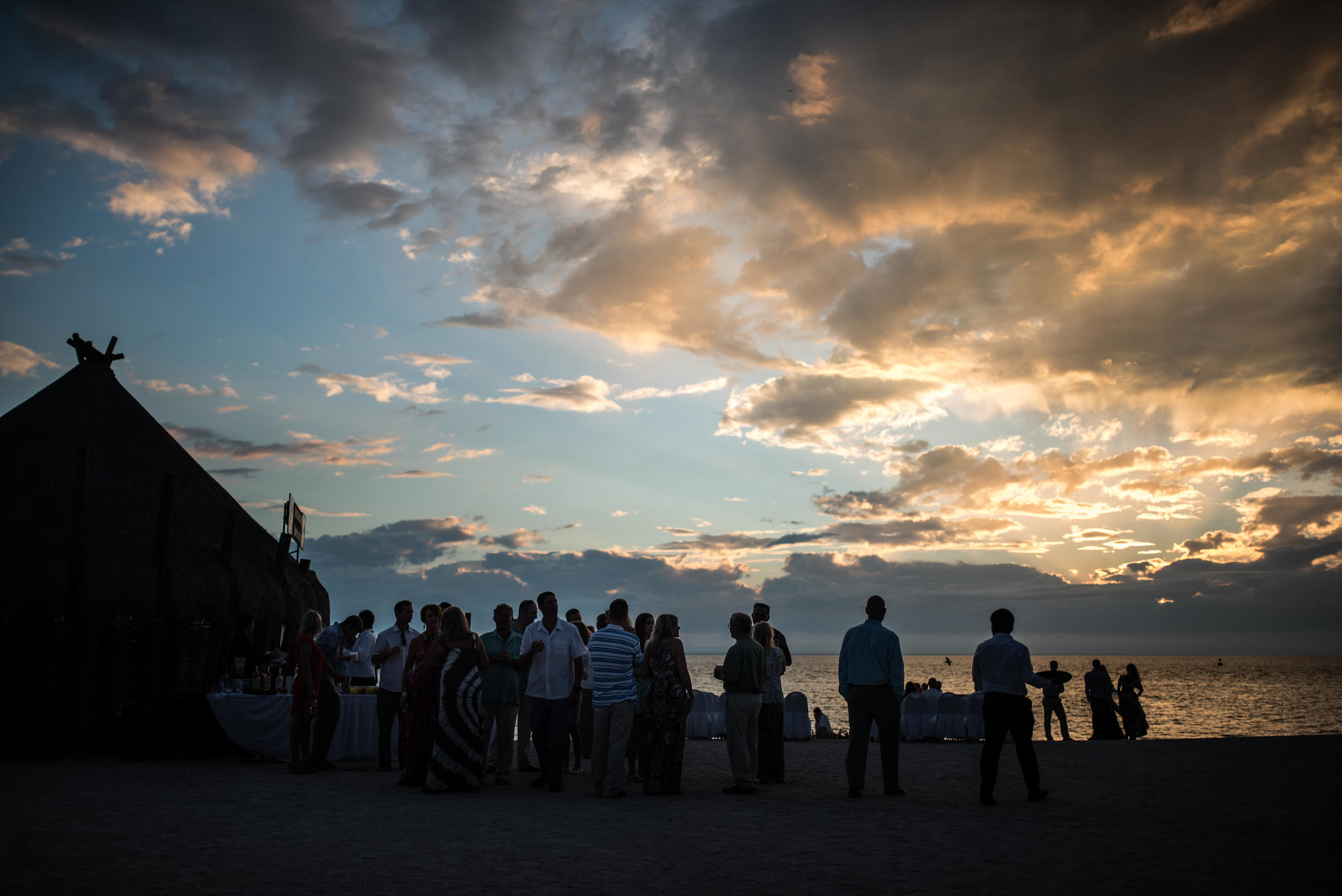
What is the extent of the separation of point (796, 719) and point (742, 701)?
8616 millimetres

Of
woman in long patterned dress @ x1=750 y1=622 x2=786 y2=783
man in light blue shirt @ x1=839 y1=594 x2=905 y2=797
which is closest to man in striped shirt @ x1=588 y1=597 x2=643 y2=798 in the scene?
woman in long patterned dress @ x1=750 y1=622 x2=786 y2=783

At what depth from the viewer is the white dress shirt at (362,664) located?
527 inches

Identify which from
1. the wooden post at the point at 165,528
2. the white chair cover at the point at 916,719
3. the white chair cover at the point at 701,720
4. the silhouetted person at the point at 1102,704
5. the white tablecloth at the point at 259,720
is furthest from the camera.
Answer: the white chair cover at the point at 701,720

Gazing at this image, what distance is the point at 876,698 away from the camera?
29.3 ft

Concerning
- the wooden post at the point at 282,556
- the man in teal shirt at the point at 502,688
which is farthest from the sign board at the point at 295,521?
the man in teal shirt at the point at 502,688

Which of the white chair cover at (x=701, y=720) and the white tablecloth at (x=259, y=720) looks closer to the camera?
the white tablecloth at (x=259, y=720)

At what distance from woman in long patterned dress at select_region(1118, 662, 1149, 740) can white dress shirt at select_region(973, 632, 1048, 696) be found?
34.6 feet

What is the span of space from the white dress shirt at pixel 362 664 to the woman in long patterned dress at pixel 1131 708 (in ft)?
45.4

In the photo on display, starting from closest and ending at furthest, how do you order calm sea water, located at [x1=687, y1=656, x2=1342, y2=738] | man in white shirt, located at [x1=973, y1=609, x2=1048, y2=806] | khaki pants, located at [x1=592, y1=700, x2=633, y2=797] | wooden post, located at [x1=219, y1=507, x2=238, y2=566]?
man in white shirt, located at [x1=973, y1=609, x2=1048, y2=806], khaki pants, located at [x1=592, y1=700, x2=633, y2=797], wooden post, located at [x1=219, y1=507, x2=238, y2=566], calm sea water, located at [x1=687, y1=656, x2=1342, y2=738]

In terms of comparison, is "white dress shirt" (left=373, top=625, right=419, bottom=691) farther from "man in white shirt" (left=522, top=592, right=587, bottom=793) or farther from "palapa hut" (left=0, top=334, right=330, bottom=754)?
"palapa hut" (left=0, top=334, right=330, bottom=754)

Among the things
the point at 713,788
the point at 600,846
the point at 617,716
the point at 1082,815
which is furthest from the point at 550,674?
the point at 1082,815

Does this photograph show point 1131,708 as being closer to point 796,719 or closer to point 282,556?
point 796,719

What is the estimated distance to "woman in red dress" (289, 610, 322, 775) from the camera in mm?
10695

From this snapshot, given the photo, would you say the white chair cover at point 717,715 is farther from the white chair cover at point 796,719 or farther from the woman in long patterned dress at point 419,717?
the woman in long patterned dress at point 419,717
